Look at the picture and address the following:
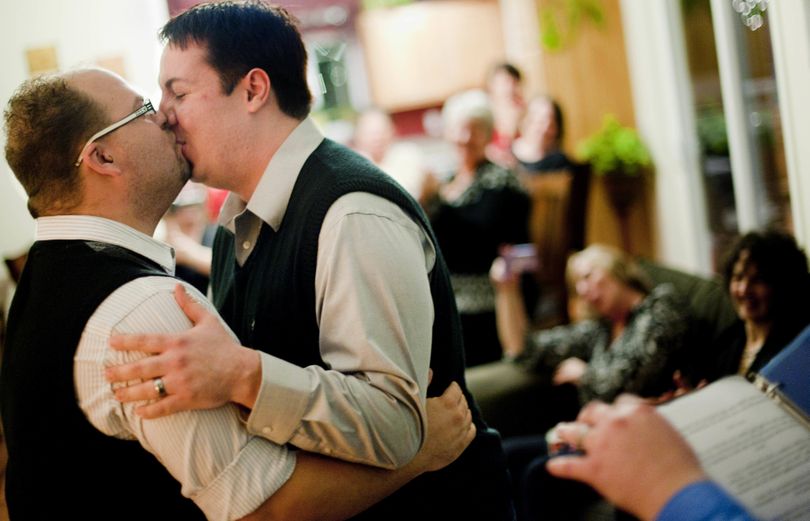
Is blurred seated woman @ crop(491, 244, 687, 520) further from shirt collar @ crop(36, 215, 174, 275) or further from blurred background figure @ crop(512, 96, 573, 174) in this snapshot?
shirt collar @ crop(36, 215, 174, 275)

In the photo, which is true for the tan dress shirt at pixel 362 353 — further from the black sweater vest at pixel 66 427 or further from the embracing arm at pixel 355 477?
the black sweater vest at pixel 66 427

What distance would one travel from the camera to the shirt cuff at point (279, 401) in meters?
1.11

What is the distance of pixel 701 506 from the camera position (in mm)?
875

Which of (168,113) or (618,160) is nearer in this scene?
(168,113)

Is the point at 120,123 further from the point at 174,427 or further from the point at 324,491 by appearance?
the point at 324,491

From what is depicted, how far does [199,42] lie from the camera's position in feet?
4.62

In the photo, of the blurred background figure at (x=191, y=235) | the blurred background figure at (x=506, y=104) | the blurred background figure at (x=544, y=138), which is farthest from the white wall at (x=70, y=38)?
the blurred background figure at (x=544, y=138)

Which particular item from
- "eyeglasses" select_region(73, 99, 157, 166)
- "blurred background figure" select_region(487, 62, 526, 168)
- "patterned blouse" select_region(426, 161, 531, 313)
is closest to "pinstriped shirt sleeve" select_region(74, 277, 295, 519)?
"eyeglasses" select_region(73, 99, 157, 166)

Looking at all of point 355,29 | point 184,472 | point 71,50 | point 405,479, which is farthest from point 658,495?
point 355,29

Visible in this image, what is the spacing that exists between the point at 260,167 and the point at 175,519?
593 mm

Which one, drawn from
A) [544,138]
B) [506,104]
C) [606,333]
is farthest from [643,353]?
[506,104]

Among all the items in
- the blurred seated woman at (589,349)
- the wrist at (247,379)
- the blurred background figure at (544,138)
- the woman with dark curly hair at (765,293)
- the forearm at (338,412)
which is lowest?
the blurred seated woman at (589,349)

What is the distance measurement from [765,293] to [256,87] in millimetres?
1554

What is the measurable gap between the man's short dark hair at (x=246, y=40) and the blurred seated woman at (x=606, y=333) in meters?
1.78
